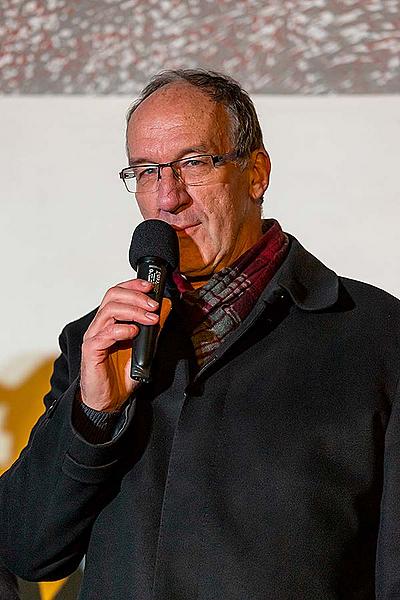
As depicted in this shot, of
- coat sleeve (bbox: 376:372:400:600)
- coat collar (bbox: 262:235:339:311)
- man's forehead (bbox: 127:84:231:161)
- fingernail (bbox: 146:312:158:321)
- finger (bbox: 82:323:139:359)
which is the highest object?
man's forehead (bbox: 127:84:231:161)

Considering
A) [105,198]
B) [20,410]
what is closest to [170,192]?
[105,198]

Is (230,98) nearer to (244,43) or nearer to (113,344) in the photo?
(113,344)

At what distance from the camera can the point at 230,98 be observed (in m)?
1.53

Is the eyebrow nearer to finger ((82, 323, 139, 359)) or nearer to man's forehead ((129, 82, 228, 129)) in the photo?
man's forehead ((129, 82, 228, 129))

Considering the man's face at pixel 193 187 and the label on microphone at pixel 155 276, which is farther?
the man's face at pixel 193 187

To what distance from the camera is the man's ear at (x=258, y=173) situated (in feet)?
5.12

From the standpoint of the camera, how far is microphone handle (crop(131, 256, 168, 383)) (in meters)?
1.18

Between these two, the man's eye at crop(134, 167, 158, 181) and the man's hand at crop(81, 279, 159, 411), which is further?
the man's eye at crop(134, 167, 158, 181)

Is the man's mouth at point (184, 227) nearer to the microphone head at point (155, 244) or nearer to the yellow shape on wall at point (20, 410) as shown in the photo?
the microphone head at point (155, 244)

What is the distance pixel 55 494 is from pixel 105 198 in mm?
792

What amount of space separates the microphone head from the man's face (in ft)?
0.36

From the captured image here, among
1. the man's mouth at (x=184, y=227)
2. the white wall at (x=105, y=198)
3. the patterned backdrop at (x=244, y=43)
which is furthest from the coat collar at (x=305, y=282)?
the patterned backdrop at (x=244, y=43)

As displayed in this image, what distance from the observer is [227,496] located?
1.34m

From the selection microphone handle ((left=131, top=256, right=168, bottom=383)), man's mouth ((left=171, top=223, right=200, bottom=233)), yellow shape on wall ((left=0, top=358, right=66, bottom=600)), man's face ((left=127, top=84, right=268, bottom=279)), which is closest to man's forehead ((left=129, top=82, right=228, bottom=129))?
man's face ((left=127, top=84, right=268, bottom=279))
